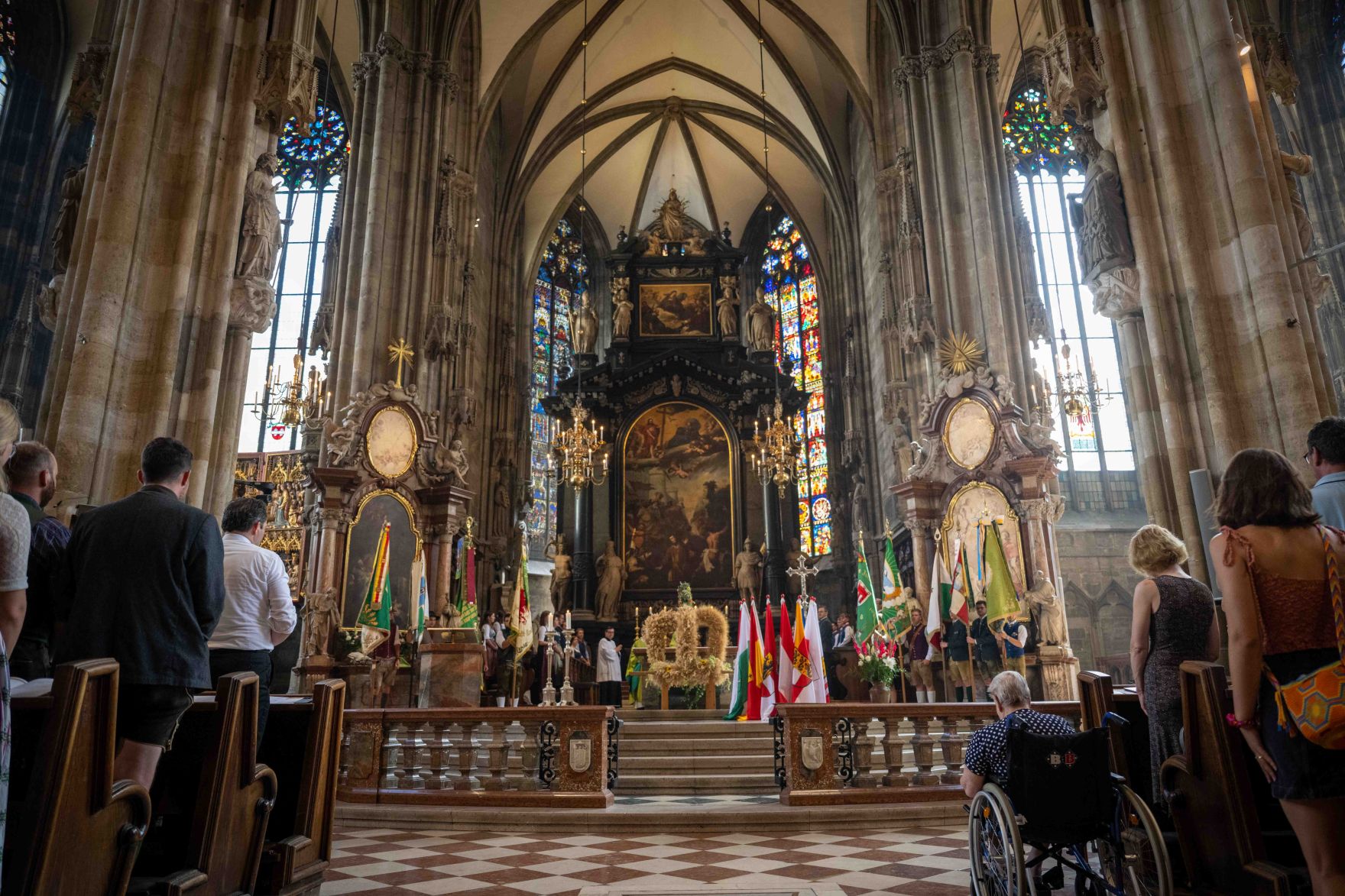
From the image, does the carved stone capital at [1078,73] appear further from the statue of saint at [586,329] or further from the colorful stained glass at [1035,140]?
the statue of saint at [586,329]

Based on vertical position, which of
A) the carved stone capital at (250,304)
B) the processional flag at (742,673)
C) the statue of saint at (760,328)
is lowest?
the processional flag at (742,673)

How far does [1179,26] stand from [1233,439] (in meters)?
3.65

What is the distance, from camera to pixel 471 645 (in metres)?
10.4

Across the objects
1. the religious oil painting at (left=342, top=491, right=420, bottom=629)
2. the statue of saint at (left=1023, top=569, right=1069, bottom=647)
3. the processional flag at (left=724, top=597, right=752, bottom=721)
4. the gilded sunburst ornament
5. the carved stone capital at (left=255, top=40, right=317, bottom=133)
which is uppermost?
the carved stone capital at (left=255, top=40, right=317, bottom=133)

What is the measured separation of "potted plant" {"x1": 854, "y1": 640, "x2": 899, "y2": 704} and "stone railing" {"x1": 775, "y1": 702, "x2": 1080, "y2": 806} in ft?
10.5

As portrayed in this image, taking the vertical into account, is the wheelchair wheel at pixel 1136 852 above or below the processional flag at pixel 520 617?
below

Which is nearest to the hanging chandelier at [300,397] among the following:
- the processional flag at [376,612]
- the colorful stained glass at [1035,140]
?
the processional flag at [376,612]

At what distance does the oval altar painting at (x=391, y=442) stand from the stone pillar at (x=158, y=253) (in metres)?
4.53

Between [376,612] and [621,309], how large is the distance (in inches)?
564

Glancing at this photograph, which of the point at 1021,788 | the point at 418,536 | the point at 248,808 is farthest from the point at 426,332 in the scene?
the point at 1021,788

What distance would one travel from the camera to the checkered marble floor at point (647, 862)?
4270 mm

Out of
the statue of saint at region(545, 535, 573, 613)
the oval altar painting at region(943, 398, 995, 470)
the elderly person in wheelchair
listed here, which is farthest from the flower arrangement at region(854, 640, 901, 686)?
the statue of saint at region(545, 535, 573, 613)

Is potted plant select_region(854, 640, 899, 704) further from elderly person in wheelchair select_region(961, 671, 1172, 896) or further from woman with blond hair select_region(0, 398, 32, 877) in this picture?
woman with blond hair select_region(0, 398, 32, 877)

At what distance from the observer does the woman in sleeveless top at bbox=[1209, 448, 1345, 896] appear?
2.45 metres
